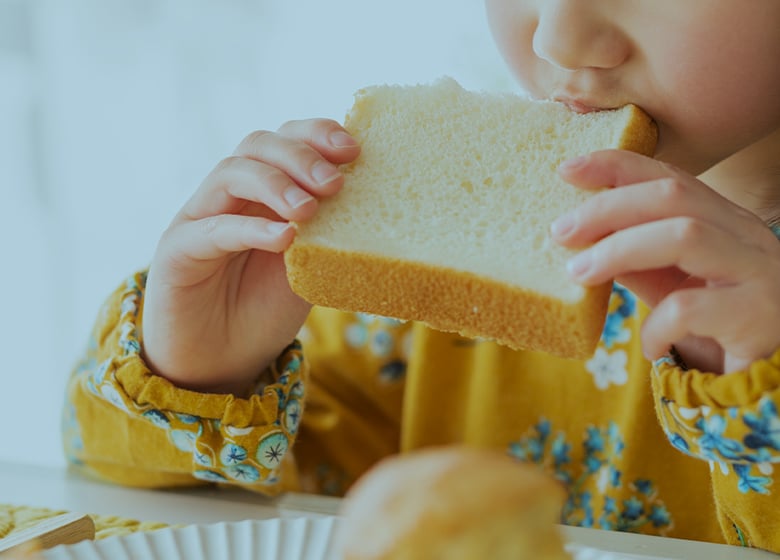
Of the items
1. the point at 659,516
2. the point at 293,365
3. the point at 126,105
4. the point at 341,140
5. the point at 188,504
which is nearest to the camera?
the point at 341,140

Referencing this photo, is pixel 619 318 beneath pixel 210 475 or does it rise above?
above

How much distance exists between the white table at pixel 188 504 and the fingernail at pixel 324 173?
32 centimetres

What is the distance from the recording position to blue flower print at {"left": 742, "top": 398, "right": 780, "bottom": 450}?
71cm

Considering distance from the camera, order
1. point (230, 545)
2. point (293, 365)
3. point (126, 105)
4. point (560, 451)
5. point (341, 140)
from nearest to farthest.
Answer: point (230, 545) < point (341, 140) < point (293, 365) < point (560, 451) < point (126, 105)

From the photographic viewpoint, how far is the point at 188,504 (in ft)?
3.06

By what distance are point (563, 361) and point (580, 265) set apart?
0.69m

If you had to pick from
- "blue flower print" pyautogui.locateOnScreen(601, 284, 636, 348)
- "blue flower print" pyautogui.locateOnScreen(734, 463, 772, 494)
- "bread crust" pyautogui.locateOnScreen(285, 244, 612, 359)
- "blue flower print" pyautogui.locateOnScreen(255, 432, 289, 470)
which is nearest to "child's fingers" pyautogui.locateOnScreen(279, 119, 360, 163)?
"bread crust" pyautogui.locateOnScreen(285, 244, 612, 359)

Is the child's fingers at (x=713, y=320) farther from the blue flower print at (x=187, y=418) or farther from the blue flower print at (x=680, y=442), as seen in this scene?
the blue flower print at (x=187, y=418)

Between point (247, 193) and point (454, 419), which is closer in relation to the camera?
point (247, 193)

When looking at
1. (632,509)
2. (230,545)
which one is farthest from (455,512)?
(632,509)

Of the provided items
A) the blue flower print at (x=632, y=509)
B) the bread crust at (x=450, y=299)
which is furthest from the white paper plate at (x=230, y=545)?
the blue flower print at (x=632, y=509)

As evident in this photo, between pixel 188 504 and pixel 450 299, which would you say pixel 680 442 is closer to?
pixel 450 299

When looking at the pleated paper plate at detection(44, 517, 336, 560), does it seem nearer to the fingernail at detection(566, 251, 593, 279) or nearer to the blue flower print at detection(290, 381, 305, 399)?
the fingernail at detection(566, 251, 593, 279)

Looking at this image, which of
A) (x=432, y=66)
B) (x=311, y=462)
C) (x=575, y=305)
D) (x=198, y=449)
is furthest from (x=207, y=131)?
(x=575, y=305)
